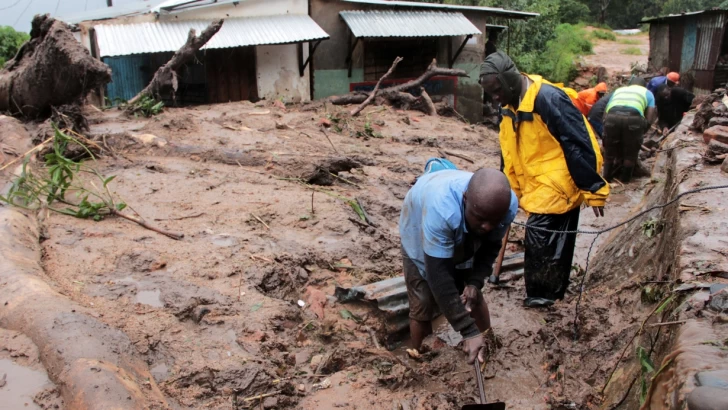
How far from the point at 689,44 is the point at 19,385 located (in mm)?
17192

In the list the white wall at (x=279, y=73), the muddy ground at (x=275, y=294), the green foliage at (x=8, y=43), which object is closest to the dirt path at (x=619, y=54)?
the white wall at (x=279, y=73)

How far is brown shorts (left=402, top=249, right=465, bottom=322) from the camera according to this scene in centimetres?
331

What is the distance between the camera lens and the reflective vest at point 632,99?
768cm

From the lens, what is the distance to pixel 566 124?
3.77 m

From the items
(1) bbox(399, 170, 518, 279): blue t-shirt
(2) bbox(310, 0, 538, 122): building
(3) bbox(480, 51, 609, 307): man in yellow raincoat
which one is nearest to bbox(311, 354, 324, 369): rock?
(1) bbox(399, 170, 518, 279): blue t-shirt

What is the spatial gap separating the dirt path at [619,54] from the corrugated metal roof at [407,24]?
20.8 ft

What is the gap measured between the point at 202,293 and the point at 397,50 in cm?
1244

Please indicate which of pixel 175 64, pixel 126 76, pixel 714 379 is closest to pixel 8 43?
pixel 126 76

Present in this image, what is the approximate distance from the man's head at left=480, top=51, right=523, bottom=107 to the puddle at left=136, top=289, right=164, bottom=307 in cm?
248

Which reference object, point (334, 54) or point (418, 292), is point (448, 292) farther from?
point (334, 54)

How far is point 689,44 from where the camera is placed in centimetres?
1548

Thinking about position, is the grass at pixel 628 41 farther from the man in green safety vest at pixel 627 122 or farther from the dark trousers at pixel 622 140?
the dark trousers at pixel 622 140

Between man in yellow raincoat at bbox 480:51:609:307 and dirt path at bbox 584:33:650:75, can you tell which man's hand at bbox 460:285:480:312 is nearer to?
man in yellow raincoat at bbox 480:51:609:307

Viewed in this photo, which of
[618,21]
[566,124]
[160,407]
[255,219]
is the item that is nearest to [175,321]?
[160,407]
